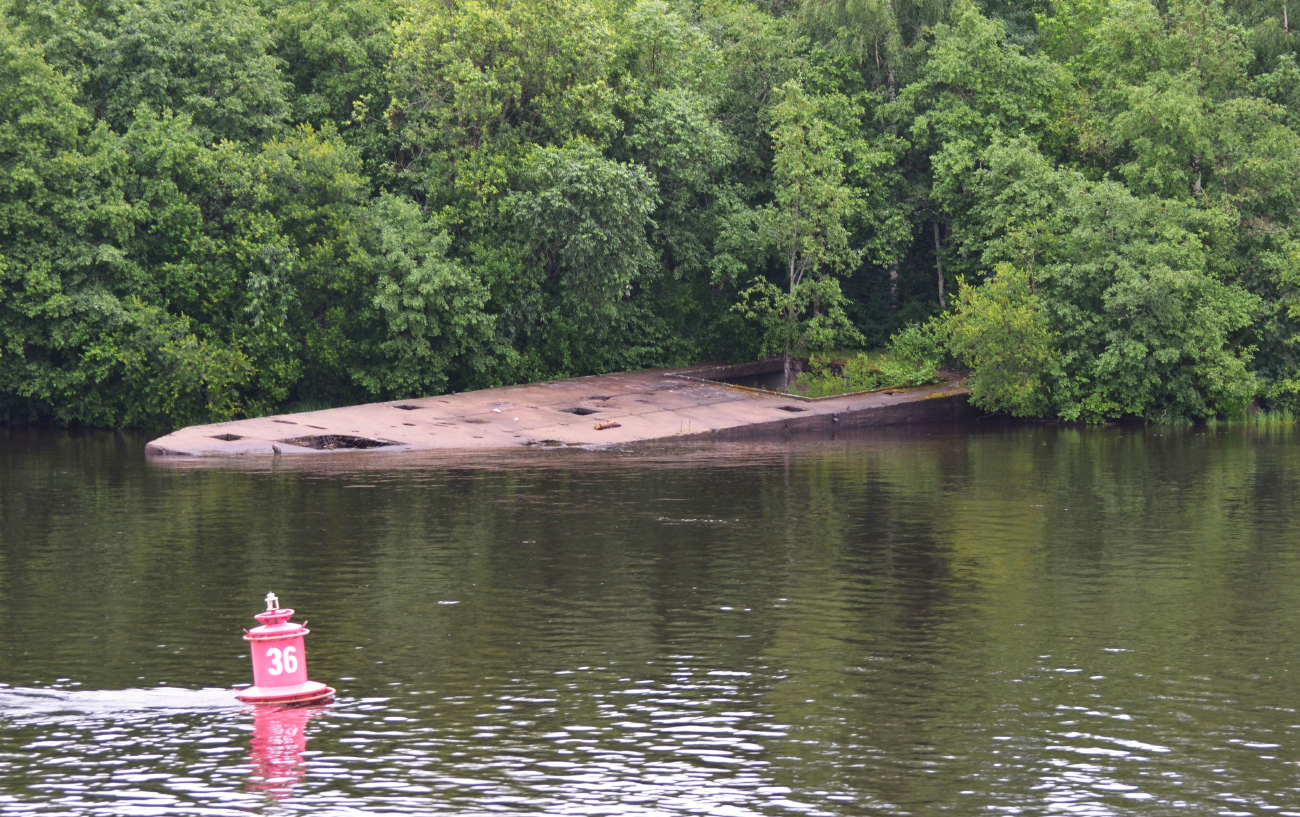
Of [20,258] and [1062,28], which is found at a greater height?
[1062,28]

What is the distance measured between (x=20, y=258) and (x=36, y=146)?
11.7ft

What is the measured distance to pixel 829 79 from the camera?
64.4 metres

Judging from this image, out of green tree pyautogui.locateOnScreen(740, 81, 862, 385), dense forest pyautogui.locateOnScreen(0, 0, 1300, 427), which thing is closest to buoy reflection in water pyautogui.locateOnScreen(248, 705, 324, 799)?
dense forest pyautogui.locateOnScreen(0, 0, 1300, 427)

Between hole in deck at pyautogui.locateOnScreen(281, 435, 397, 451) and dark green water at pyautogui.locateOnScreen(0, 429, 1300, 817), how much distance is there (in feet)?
21.3

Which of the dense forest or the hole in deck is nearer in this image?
the hole in deck

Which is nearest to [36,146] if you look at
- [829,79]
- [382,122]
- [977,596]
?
[382,122]

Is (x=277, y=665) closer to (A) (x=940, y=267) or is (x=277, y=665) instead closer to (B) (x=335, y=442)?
(B) (x=335, y=442)

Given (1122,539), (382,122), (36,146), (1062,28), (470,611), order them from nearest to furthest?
(470,611) → (1122,539) → (36,146) → (382,122) → (1062,28)

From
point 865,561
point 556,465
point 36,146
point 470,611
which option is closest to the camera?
point 470,611

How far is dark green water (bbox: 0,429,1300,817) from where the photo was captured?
15977 millimetres

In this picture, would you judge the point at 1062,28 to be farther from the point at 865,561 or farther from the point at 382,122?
the point at 865,561

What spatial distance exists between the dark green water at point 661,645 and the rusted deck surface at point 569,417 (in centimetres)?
701

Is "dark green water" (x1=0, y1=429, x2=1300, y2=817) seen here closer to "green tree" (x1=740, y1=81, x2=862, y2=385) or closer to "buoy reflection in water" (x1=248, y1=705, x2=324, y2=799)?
"buoy reflection in water" (x1=248, y1=705, x2=324, y2=799)

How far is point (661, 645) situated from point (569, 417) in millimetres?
30254
